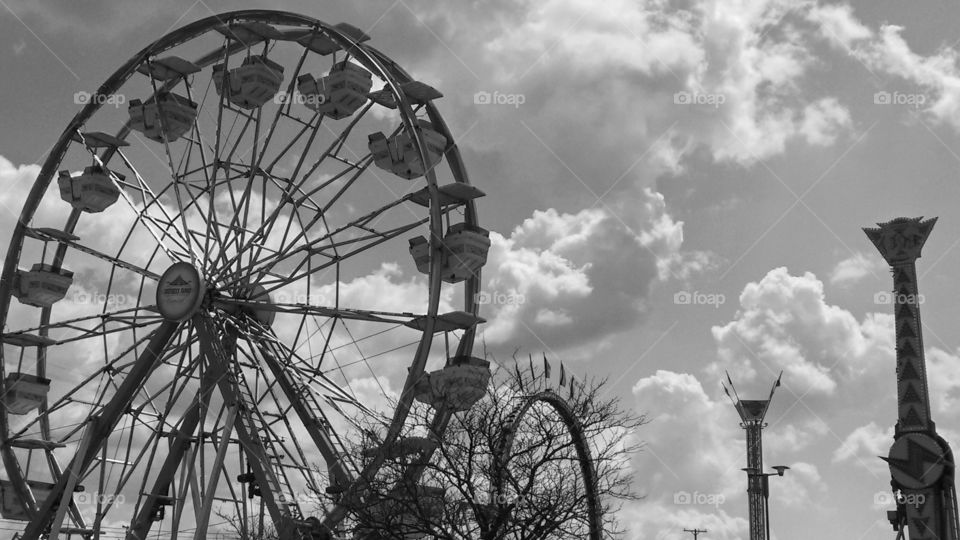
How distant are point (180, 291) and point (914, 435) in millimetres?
28038

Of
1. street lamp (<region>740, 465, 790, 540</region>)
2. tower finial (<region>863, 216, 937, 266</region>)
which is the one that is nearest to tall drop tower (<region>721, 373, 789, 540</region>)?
street lamp (<region>740, 465, 790, 540</region>)

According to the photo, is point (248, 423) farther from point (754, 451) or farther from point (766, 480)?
point (754, 451)

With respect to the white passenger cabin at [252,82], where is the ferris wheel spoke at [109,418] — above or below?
below

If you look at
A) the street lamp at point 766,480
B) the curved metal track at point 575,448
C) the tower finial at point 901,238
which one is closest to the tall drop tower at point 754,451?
the street lamp at point 766,480

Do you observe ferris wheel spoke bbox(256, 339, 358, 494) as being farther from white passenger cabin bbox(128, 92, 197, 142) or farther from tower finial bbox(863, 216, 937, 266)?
tower finial bbox(863, 216, 937, 266)

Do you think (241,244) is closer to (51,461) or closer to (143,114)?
(143,114)

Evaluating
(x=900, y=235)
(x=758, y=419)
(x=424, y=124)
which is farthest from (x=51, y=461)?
(x=758, y=419)

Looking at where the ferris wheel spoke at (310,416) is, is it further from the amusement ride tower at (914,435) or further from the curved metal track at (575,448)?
the amusement ride tower at (914,435)

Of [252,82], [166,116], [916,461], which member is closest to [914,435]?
[916,461]

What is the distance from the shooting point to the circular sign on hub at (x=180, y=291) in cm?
2834

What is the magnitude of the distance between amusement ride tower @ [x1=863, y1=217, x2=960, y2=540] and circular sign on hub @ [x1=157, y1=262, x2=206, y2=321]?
27461 millimetres

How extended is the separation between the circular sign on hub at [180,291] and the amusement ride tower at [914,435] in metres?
27.5

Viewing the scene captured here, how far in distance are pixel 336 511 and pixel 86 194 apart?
13.3 meters

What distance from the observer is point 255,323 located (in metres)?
28.8
